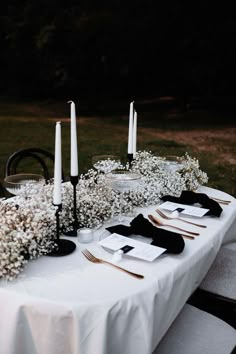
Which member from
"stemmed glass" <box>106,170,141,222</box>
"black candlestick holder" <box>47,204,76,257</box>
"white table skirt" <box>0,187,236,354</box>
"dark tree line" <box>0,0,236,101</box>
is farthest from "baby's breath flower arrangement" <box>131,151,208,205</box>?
"dark tree line" <box>0,0,236,101</box>

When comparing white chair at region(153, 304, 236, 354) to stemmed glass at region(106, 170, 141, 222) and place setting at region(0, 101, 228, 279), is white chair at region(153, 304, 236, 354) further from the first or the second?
stemmed glass at region(106, 170, 141, 222)

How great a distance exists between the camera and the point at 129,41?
13102 millimetres

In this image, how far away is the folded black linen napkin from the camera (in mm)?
1808

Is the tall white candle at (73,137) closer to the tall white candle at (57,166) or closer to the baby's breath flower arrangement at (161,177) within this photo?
the tall white candle at (57,166)

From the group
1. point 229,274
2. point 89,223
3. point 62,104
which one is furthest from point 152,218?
point 62,104

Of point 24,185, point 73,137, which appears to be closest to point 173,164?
point 24,185

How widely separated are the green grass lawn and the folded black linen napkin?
3723 mm

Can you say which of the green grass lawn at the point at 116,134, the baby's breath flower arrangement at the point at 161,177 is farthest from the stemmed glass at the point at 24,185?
the green grass lawn at the point at 116,134

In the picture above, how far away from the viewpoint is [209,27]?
12.8 m

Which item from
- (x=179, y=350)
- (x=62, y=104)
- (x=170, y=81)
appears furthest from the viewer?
(x=62, y=104)

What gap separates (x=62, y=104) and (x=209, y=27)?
20.6 ft

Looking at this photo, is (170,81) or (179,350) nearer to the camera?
(179,350)

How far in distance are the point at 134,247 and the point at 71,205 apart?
0.44 m

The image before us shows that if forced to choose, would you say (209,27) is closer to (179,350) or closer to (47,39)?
(47,39)
